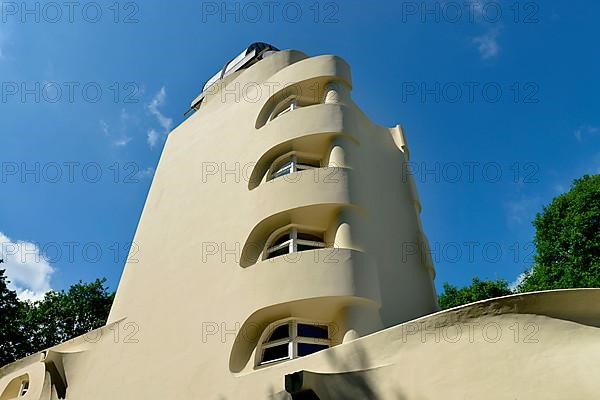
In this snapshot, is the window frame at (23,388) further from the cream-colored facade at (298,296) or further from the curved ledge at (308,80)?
the curved ledge at (308,80)

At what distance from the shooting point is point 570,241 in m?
20.5

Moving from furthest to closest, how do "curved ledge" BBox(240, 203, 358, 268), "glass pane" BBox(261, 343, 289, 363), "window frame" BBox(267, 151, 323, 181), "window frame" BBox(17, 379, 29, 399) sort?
"window frame" BBox(17, 379, 29, 399)
"window frame" BBox(267, 151, 323, 181)
"curved ledge" BBox(240, 203, 358, 268)
"glass pane" BBox(261, 343, 289, 363)

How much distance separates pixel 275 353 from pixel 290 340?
0.45 m

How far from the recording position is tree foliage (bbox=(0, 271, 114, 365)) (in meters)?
25.8

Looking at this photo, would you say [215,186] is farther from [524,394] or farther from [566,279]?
[566,279]

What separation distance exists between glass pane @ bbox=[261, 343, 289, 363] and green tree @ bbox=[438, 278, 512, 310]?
58.3ft

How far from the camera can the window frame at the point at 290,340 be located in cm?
988

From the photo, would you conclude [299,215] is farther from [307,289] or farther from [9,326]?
[9,326]

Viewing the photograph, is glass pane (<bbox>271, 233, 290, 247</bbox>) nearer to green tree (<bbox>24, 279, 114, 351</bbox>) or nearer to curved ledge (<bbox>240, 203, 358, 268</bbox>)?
curved ledge (<bbox>240, 203, 358, 268</bbox>)

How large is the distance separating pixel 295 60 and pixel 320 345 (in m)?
10.7

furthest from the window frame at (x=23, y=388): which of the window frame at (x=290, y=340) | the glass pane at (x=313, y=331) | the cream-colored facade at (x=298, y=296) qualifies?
the glass pane at (x=313, y=331)

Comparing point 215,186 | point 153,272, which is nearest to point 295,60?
point 215,186

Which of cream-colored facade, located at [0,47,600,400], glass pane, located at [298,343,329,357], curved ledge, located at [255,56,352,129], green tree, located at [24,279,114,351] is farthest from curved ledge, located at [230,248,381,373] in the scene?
green tree, located at [24,279,114,351]

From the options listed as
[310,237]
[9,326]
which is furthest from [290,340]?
[9,326]
